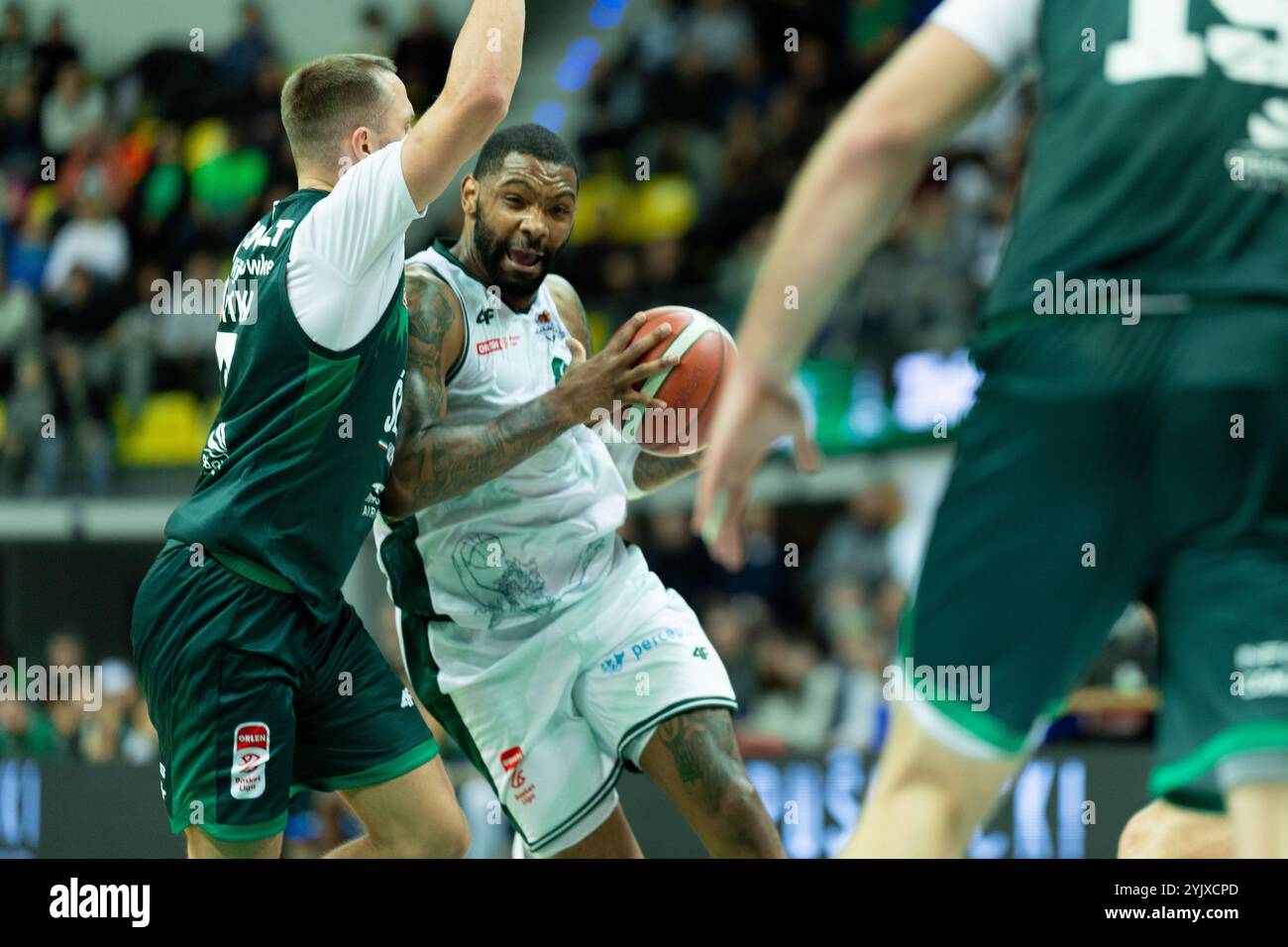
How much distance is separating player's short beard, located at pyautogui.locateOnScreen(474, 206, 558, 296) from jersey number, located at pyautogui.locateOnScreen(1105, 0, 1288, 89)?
2.55 meters

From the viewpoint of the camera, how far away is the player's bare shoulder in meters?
4.65

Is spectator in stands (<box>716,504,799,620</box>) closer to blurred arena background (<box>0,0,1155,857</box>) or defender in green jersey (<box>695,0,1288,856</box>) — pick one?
blurred arena background (<box>0,0,1155,857</box>)

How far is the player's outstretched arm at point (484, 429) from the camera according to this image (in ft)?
14.8

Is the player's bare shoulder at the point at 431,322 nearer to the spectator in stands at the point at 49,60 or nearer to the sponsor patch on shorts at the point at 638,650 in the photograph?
the sponsor patch on shorts at the point at 638,650

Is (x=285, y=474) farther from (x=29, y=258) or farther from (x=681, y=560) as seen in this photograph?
(x=29, y=258)

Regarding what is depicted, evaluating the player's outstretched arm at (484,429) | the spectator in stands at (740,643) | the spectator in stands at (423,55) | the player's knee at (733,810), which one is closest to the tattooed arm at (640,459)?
the player's outstretched arm at (484,429)

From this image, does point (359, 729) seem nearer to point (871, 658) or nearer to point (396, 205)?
point (396, 205)

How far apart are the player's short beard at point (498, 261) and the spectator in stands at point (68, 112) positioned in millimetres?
13259

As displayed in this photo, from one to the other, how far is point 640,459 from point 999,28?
2.90 m

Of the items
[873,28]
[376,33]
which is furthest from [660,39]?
[376,33]

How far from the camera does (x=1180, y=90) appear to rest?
8.21 feet

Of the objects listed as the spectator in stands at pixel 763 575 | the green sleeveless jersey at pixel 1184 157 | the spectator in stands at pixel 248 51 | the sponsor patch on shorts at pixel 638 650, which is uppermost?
the spectator in stands at pixel 248 51

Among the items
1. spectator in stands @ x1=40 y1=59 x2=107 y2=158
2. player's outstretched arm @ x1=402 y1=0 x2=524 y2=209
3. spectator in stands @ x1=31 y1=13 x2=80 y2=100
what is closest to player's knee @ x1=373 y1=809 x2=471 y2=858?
player's outstretched arm @ x1=402 y1=0 x2=524 y2=209
